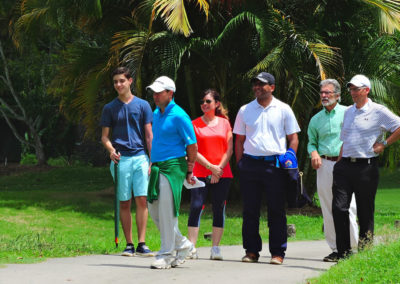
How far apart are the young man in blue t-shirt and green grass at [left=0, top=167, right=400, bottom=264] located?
2.15 feet

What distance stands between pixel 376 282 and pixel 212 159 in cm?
290

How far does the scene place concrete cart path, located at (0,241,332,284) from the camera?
278 inches

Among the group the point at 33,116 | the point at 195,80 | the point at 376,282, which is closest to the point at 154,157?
the point at 376,282

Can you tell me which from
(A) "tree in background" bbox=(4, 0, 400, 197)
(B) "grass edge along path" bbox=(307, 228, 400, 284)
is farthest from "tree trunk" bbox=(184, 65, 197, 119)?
(B) "grass edge along path" bbox=(307, 228, 400, 284)

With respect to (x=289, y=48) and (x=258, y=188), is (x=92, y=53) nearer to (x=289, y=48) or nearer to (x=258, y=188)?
(x=289, y=48)

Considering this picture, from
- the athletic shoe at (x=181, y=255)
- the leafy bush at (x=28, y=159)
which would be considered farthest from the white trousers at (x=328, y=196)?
the leafy bush at (x=28, y=159)

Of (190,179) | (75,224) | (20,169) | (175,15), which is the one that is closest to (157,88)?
(190,179)

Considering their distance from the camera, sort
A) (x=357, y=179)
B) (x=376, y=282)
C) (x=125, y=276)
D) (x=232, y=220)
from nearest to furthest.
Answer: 1. (x=376, y=282)
2. (x=125, y=276)
3. (x=357, y=179)
4. (x=232, y=220)

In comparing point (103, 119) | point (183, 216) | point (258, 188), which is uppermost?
point (103, 119)

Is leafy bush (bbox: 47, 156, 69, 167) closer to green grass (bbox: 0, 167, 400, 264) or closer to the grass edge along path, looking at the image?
green grass (bbox: 0, 167, 400, 264)

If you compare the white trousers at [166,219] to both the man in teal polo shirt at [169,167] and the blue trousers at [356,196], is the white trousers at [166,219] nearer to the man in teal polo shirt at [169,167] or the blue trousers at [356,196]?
the man in teal polo shirt at [169,167]

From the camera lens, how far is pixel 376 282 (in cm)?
645

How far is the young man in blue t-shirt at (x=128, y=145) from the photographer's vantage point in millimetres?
8922

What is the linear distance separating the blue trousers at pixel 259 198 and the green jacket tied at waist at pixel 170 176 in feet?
2.71
